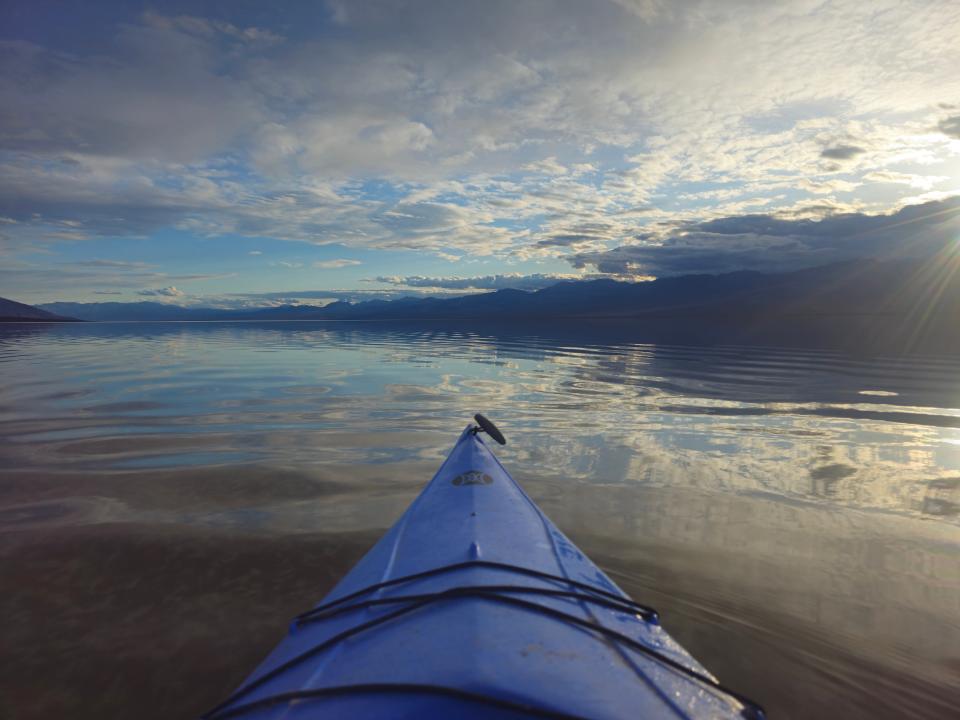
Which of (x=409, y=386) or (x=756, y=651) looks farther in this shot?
(x=409, y=386)

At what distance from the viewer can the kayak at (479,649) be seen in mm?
2553

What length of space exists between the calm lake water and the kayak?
1.39 meters

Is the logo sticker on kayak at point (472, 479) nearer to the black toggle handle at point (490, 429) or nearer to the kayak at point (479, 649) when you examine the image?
the black toggle handle at point (490, 429)

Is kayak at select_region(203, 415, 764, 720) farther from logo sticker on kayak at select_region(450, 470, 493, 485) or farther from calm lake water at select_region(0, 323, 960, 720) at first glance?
logo sticker on kayak at select_region(450, 470, 493, 485)

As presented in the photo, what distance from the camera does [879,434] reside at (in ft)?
40.0

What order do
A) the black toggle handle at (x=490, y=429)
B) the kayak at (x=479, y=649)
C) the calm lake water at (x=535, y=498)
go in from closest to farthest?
the kayak at (x=479, y=649) → the calm lake water at (x=535, y=498) → the black toggle handle at (x=490, y=429)

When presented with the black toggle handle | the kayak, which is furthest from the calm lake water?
the kayak

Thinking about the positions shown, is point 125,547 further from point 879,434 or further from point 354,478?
point 879,434

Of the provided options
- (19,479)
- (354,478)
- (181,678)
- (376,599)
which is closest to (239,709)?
(376,599)

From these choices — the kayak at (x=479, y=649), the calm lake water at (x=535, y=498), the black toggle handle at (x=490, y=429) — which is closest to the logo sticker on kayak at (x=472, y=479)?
the black toggle handle at (x=490, y=429)

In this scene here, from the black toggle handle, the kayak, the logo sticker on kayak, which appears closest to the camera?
the kayak

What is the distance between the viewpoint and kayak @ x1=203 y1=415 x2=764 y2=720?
2.55 meters

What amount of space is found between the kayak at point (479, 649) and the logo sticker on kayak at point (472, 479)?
1512 mm

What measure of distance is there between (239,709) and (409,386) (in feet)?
55.4
